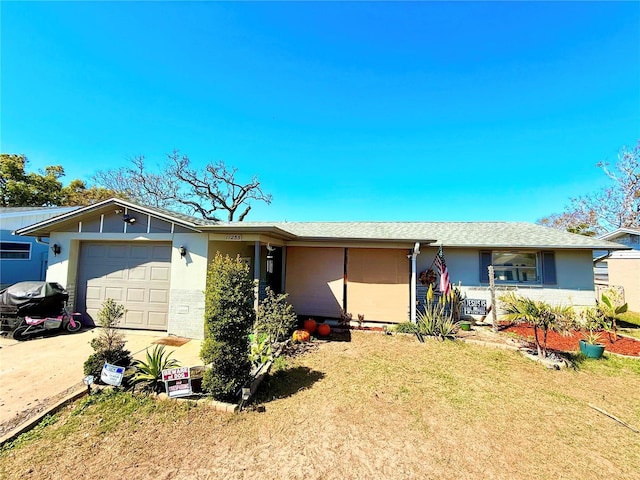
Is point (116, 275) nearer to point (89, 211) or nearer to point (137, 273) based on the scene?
point (137, 273)

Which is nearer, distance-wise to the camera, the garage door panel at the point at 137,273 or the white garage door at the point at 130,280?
the white garage door at the point at 130,280

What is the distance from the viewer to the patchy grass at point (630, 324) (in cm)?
871

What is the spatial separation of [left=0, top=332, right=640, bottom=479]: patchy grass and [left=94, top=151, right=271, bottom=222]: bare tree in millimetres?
24022

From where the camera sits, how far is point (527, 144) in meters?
13.8

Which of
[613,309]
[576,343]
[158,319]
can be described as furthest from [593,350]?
[158,319]

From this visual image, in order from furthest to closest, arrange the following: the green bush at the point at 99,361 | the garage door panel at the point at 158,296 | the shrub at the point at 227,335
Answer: the garage door panel at the point at 158,296
the green bush at the point at 99,361
the shrub at the point at 227,335

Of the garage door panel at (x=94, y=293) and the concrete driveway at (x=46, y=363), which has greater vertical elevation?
the garage door panel at (x=94, y=293)

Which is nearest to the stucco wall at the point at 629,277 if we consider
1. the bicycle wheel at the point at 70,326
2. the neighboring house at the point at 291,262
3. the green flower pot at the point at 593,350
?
the neighboring house at the point at 291,262

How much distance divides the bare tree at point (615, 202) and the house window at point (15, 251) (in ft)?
118

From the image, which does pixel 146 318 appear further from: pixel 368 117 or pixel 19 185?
pixel 19 185

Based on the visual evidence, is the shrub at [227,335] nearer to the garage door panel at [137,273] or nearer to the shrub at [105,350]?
the shrub at [105,350]

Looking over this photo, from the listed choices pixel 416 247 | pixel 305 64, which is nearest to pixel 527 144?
pixel 416 247

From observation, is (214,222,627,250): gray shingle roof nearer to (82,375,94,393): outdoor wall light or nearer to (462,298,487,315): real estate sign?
(462,298,487,315): real estate sign

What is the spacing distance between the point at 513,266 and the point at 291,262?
27.1 feet
